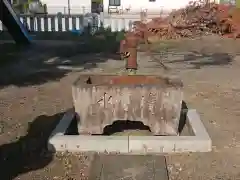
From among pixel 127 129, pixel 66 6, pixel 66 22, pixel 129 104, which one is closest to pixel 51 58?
pixel 127 129

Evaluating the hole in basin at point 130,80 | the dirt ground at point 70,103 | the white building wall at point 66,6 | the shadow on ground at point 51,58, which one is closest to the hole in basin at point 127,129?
the hole in basin at point 130,80

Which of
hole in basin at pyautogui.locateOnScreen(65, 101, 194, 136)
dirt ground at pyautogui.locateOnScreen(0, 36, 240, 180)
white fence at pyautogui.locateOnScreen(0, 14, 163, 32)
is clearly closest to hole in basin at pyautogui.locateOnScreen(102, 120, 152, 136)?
hole in basin at pyautogui.locateOnScreen(65, 101, 194, 136)

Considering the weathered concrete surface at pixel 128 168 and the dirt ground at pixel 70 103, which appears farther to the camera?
the dirt ground at pixel 70 103

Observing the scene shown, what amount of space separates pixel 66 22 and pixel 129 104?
16.4 meters

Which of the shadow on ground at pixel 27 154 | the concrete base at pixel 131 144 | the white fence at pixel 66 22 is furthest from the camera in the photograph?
the white fence at pixel 66 22

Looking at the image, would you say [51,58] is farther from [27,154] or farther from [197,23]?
[197,23]

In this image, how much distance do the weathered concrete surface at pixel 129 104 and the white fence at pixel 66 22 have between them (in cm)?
1545

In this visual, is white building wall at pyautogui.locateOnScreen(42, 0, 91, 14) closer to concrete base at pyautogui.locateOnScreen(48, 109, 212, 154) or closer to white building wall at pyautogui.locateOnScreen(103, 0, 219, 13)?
white building wall at pyautogui.locateOnScreen(103, 0, 219, 13)

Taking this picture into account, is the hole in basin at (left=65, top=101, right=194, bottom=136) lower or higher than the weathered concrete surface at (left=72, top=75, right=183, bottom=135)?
lower

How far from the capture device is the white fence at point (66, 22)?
67.0 feet

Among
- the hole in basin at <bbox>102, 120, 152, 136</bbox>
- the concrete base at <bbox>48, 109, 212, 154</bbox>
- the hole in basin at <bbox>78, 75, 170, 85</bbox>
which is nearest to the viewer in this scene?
the concrete base at <bbox>48, 109, 212, 154</bbox>

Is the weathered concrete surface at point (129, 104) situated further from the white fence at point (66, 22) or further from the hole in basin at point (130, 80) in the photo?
the white fence at point (66, 22)

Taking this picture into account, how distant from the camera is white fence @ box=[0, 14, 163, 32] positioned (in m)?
20.4

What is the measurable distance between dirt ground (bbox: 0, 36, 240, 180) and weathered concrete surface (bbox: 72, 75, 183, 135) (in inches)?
21.3
